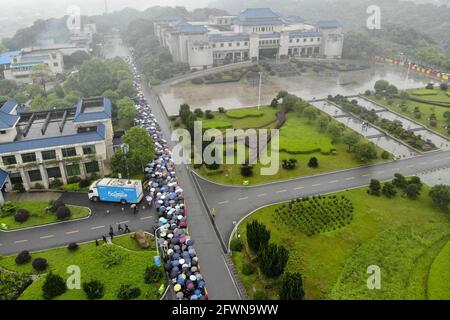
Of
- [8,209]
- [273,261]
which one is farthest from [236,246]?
[8,209]

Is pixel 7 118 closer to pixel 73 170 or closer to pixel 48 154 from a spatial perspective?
pixel 48 154

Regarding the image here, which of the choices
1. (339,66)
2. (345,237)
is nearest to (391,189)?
(345,237)

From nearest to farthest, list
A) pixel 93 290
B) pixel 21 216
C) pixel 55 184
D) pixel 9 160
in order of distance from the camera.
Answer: pixel 93 290 → pixel 21 216 → pixel 9 160 → pixel 55 184

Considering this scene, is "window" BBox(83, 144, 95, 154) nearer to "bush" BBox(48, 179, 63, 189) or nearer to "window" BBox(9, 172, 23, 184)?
"bush" BBox(48, 179, 63, 189)

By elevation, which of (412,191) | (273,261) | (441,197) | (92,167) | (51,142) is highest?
(51,142)

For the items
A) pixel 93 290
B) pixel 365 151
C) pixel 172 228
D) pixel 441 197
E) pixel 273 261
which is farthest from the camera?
pixel 365 151

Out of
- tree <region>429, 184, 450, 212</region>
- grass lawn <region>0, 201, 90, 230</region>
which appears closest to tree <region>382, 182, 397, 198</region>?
tree <region>429, 184, 450, 212</region>

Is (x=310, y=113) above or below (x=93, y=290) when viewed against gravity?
above
